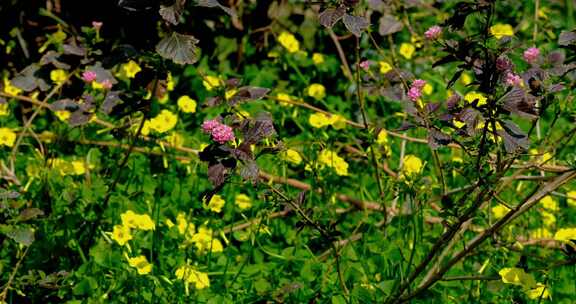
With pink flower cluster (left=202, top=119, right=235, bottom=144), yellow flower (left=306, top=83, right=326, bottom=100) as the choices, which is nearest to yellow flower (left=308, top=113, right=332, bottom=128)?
yellow flower (left=306, top=83, right=326, bottom=100)

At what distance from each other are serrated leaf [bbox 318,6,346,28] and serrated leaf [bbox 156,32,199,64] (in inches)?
13.3

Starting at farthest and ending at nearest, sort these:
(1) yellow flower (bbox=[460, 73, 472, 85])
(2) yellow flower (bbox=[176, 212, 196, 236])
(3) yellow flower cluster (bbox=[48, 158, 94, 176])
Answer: (1) yellow flower (bbox=[460, 73, 472, 85]) → (3) yellow flower cluster (bbox=[48, 158, 94, 176]) → (2) yellow flower (bbox=[176, 212, 196, 236])

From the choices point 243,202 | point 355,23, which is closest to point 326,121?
point 243,202

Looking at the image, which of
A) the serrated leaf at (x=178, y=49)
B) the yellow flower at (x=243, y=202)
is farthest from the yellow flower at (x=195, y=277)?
the serrated leaf at (x=178, y=49)

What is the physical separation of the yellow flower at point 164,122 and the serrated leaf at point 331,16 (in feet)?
3.37

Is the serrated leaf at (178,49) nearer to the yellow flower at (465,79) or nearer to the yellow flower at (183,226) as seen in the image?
the yellow flower at (183,226)

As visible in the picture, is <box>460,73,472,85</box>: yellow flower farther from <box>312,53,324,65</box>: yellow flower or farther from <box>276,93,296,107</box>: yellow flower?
<box>276,93,296,107</box>: yellow flower

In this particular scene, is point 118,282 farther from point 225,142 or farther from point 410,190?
point 410,190

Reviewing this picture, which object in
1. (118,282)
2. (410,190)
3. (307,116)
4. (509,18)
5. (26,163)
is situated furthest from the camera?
(509,18)

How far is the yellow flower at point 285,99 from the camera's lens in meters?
3.31

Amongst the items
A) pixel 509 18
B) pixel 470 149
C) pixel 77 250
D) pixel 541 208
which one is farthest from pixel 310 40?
pixel 470 149

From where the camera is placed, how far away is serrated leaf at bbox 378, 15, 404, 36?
3.44m

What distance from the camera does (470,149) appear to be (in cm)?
206

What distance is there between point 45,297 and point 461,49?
1366mm
